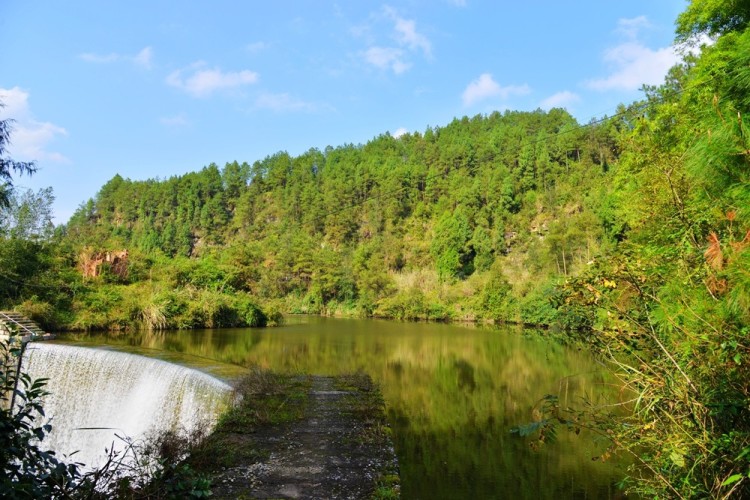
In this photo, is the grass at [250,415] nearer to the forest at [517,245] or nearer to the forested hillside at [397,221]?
the forest at [517,245]

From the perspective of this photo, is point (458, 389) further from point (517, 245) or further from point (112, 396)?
point (517, 245)

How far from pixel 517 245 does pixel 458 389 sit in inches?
1672

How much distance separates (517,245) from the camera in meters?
53.5

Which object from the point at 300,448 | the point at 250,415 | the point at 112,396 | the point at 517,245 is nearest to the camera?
the point at 300,448

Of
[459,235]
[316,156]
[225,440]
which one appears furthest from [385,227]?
[225,440]

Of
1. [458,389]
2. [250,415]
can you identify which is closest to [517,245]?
[458,389]

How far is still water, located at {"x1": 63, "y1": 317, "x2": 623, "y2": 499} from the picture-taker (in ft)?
24.0

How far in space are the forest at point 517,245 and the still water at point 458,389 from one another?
0.87 metres

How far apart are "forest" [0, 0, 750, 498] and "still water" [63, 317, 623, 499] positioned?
2.84 ft

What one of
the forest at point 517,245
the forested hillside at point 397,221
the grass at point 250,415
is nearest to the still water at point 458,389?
the forest at point 517,245

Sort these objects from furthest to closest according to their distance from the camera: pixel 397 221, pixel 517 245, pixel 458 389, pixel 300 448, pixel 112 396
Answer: pixel 397 221 → pixel 517 245 → pixel 458 389 → pixel 112 396 → pixel 300 448

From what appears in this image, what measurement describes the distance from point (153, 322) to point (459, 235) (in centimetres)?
3731

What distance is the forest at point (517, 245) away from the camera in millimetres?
3389

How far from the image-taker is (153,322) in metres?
23.9
